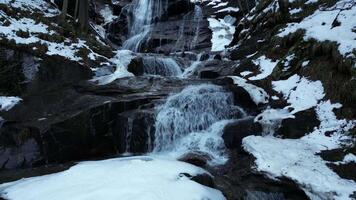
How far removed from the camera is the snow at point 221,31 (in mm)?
25359

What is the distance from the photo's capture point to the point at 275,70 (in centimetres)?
1302

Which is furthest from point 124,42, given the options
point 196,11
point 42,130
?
A: point 42,130

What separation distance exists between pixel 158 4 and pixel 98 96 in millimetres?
21340

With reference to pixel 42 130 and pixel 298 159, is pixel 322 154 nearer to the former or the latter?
pixel 298 159

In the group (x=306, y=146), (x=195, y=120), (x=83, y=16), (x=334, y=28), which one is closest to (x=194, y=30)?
(x=83, y=16)

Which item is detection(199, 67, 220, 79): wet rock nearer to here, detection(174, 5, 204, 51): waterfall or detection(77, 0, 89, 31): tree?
detection(77, 0, 89, 31): tree

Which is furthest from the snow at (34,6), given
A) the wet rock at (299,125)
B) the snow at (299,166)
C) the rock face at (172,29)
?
the wet rock at (299,125)

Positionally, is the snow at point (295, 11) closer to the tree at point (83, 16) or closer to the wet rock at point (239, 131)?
the wet rock at point (239, 131)

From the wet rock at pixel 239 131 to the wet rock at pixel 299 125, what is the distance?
709mm

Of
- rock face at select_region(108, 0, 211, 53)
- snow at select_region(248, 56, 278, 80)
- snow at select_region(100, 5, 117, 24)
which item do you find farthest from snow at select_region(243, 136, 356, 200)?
snow at select_region(100, 5, 117, 24)

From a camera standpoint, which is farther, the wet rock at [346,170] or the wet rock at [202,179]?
the wet rock at [346,170]

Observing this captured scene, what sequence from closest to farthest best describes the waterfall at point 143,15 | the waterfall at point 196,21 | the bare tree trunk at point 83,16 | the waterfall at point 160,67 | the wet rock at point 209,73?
1. the wet rock at point 209,73
2. the waterfall at point 160,67
3. the bare tree trunk at point 83,16
4. the waterfall at point 196,21
5. the waterfall at point 143,15

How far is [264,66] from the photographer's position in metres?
14.1

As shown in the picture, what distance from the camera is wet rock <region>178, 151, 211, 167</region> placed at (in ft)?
31.7
